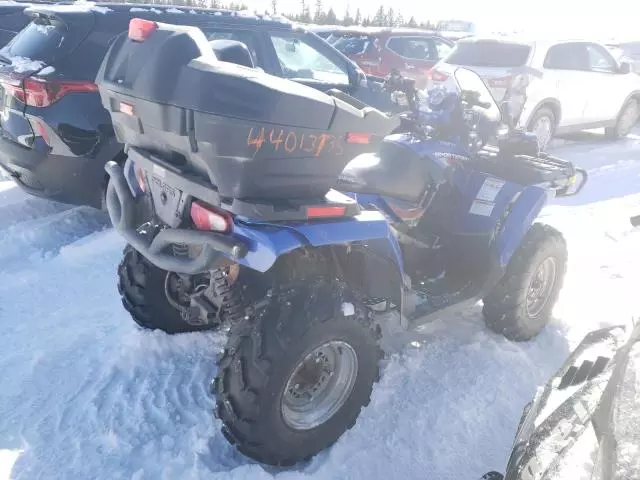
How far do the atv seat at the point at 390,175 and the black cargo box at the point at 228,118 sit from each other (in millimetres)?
827

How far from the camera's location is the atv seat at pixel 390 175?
334cm

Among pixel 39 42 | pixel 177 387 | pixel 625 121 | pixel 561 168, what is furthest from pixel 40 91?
pixel 625 121

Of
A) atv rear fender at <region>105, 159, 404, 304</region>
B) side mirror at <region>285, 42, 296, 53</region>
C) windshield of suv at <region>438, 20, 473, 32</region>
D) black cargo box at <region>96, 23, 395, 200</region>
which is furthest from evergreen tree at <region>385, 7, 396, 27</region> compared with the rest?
black cargo box at <region>96, 23, 395, 200</region>

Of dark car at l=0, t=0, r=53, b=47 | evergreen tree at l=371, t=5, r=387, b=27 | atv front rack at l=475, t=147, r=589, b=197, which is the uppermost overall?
atv front rack at l=475, t=147, r=589, b=197

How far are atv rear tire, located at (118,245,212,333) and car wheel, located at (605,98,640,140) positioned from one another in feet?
31.3

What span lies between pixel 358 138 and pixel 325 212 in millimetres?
343

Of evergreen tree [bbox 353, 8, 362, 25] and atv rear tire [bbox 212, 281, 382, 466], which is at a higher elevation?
atv rear tire [bbox 212, 281, 382, 466]

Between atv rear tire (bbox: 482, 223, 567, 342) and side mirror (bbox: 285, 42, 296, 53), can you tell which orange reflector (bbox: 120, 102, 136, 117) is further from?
side mirror (bbox: 285, 42, 296, 53)

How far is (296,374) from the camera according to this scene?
2691mm

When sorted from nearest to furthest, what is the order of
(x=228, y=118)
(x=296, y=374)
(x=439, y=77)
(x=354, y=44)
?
(x=228, y=118)
(x=296, y=374)
(x=439, y=77)
(x=354, y=44)

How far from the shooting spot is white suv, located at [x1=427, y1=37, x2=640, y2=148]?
27.8 ft

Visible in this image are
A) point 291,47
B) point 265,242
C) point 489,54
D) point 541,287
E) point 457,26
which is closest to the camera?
point 265,242

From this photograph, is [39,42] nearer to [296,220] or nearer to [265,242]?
[296,220]

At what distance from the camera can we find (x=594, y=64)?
947cm
